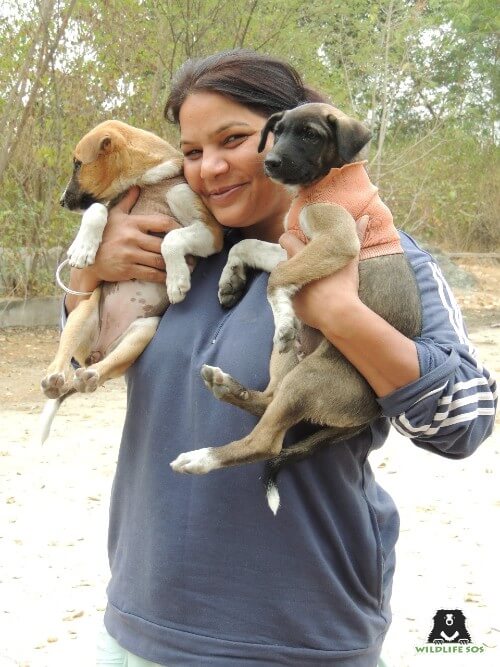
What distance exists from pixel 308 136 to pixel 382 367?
Result: 0.95 m

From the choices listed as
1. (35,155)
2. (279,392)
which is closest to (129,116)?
(35,155)

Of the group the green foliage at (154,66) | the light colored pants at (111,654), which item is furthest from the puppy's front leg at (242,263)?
the green foliage at (154,66)

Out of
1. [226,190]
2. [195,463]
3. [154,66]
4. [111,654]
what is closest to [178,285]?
[226,190]

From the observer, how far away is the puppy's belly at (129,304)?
2979mm

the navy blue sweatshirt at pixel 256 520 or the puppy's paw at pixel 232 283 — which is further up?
the puppy's paw at pixel 232 283

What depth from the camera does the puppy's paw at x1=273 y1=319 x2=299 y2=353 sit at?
234 centimetres

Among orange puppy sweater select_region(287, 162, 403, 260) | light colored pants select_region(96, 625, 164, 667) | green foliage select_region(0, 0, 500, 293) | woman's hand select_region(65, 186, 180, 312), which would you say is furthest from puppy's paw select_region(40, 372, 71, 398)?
green foliage select_region(0, 0, 500, 293)

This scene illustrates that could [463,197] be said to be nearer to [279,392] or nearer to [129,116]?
[129,116]

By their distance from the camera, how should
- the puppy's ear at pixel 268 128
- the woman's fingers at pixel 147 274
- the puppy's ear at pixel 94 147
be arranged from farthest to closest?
the puppy's ear at pixel 94 147
the woman's fingers at pixel 147 274
the puppy's ear at pixel 268 128

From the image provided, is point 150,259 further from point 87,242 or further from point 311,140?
point 311,140

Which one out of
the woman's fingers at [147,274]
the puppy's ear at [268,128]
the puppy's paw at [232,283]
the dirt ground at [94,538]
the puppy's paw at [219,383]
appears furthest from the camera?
the dirt ground at [94,538]

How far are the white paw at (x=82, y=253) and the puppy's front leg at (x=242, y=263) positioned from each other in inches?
23.2

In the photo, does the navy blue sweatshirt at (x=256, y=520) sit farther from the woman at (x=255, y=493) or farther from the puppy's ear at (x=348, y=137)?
the puppy's ear at (x=348, y=137)

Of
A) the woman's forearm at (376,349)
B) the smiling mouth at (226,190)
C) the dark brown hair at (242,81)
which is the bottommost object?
the woman's forearm at (376,349)
